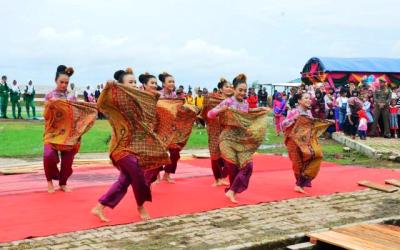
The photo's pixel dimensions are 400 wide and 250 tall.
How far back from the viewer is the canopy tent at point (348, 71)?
21.9m

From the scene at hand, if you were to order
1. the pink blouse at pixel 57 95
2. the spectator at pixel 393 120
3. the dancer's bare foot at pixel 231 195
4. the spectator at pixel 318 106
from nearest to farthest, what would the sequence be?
the dancer's bare foot at pixel 231 195
the pink blouse at pixel 57 95
the spectator at pixel 318 106
the spectator at pixel 393 120

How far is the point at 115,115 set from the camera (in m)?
5.53

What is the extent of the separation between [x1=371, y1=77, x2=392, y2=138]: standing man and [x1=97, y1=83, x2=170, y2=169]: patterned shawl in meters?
11.2

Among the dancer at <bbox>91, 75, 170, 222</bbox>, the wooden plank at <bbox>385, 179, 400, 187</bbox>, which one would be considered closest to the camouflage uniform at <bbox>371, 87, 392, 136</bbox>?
the wooden plank at <bbox>385, 179, 400, 187</bbox>

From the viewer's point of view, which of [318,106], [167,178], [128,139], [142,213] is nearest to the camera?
[128,139]

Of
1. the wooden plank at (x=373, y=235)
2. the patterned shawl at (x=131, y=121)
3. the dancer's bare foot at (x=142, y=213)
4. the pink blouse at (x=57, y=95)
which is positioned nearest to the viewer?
the wooden plank at (x=373, y=235)

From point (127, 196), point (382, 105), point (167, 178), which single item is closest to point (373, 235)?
point (127, 196)

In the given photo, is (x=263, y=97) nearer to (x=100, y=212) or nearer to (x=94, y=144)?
(x=94, y=144)

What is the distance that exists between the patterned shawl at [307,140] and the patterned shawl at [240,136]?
592 millimetres

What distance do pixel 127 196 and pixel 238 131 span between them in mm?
1624

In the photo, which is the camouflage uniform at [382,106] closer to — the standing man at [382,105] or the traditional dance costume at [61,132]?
the standing man at [382,105]

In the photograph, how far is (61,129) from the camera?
23.7ft

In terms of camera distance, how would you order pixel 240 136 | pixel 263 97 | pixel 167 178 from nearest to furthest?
1. pixel 240 136
2. pixel 167 178
3. pixel 263 97

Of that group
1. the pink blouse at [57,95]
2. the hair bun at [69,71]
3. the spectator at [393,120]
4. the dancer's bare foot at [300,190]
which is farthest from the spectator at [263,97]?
the hair bun at [69,71]
